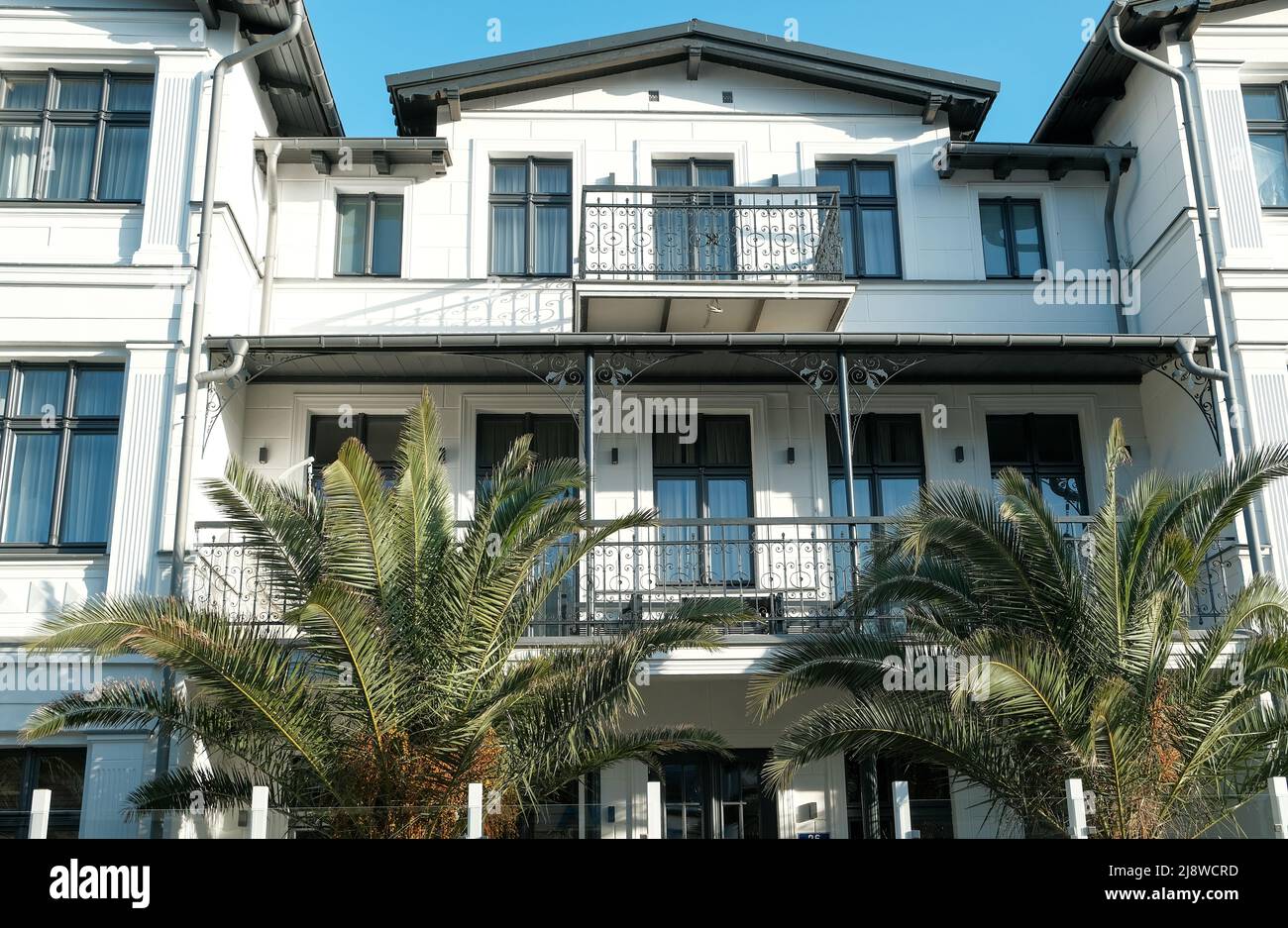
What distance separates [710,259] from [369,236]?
4002 mm

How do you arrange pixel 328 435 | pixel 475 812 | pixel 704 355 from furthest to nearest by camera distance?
1. pixel 328 435
2. pixel 704 355
3. pixel 475 812

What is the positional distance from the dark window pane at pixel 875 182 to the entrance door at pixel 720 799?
691 centimetres

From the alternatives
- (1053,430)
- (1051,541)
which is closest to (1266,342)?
(1053,430)

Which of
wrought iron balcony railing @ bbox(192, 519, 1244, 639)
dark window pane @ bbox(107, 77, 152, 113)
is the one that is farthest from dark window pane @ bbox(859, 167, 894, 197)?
dark window pane @ bbox(107, 77, 152, 113)

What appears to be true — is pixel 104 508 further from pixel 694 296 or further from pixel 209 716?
pixel 694 296

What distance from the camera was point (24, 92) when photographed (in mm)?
13695

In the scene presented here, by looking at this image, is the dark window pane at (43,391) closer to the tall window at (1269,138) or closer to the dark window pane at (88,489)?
the dark window pane at (88,489)

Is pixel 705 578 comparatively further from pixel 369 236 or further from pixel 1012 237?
pixel 1012 237

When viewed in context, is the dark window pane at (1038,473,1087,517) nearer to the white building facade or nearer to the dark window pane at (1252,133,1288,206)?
the white building facade

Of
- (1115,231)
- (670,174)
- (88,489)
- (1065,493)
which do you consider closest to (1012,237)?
(1115,231)
